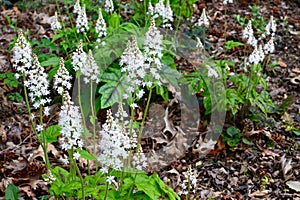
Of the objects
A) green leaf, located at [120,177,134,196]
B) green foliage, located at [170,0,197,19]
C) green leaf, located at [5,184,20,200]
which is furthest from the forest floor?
green foliage, located at [170,0,197,19]

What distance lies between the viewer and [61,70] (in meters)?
2.46

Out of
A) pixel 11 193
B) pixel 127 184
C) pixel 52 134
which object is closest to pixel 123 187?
pixel 127 184

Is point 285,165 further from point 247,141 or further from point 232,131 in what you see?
point 232,131

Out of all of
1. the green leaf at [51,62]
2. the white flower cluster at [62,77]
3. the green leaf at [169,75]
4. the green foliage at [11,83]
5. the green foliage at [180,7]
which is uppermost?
the green foliage at [180,7]

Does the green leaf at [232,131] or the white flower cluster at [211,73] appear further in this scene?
the green leaf at [232,131]

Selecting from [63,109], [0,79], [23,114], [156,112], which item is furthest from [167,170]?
[0,79]

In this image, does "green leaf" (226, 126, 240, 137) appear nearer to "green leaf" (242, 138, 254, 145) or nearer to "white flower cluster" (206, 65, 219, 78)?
"green leaf" (242, 138, 254, 145)

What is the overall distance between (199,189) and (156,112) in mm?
1122

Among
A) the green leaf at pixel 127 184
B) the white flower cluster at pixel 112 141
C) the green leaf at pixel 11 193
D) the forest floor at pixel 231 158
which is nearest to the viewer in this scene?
the white flower cluster at pixel 112 141

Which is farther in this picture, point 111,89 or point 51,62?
point 51,62

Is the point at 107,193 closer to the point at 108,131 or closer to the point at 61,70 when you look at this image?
the point at 108,131

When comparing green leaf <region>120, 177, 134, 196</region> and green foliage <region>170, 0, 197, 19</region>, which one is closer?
green leaf <region>120, 177, 134, 196</region>

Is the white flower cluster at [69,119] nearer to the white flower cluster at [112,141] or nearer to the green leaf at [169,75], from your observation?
the white flower cluster at [112,141]

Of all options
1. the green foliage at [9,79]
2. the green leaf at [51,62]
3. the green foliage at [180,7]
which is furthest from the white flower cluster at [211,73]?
the green foliage at [9,79]
